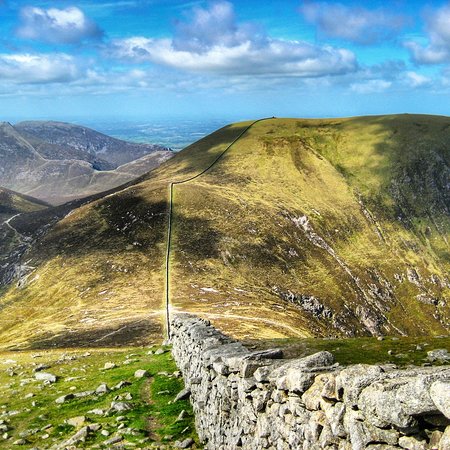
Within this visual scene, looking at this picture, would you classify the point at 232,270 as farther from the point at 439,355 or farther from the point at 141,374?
the point at 439,355

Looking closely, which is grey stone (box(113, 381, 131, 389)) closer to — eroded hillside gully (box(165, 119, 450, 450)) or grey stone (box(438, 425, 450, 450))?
eroded hillside gully (box(165, 119, 450, 450))

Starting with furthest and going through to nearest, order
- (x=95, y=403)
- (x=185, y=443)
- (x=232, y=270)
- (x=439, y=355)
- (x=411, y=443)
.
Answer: (x=232, y=270), (x=95, y=403), (x=185, y=443), (x=439, y=355), (x=411, y=443)

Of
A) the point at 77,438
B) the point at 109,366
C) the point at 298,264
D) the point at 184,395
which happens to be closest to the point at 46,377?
the point at 109,366

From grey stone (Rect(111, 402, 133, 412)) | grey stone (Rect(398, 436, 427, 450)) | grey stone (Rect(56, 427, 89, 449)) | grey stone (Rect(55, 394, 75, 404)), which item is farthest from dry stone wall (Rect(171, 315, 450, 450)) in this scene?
grey stone (Rect(55, 394, 75, 404))

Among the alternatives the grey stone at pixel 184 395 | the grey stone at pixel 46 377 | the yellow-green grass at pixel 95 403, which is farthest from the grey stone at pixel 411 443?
the grey stone at pixel 46 377

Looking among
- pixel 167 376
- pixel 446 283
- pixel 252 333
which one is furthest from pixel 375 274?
pixel 167 376

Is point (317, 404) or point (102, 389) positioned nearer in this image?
point (317, 404)

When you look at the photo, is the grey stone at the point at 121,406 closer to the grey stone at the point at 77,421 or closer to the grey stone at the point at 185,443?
the grey stone at the point at 77,421
